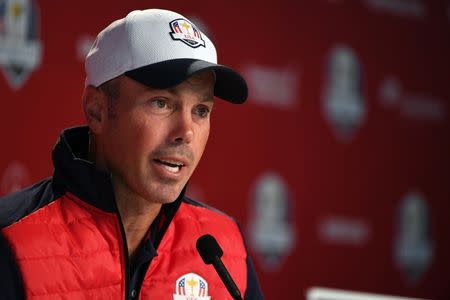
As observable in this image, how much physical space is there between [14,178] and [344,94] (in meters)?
1.34

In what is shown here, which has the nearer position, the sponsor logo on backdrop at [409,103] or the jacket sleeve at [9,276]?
the jacket sleeve at [9,276]

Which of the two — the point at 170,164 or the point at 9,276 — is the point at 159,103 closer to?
the point at 170,164

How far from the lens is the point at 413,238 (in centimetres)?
347

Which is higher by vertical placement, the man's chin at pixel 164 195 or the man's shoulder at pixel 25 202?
the man's chin at pixel 164 195

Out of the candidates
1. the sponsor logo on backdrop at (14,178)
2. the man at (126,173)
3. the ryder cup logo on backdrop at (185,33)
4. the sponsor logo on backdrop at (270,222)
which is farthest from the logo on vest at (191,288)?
the sponsor logo on backdrop at (270,222)

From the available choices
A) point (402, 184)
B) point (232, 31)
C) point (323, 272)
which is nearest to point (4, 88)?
point (232, 31)

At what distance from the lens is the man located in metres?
1.38

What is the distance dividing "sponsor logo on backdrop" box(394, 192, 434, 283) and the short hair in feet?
7.22

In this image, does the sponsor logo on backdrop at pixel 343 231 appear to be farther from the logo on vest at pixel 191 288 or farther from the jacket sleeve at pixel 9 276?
the jacket sleeve at pixel 9 276

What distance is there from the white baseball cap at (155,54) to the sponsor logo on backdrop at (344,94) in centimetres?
183

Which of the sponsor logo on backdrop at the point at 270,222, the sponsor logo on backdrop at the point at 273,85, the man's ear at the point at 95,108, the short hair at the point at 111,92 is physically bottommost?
the sponsor logo on backdrop at the point at 270,222

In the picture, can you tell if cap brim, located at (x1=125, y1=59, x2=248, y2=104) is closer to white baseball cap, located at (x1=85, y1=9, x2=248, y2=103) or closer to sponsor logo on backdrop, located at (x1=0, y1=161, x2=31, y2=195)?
white baseball cap, located at (x1=85, y1=9, x2=248, y2=103)

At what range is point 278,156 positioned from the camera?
3121 millimetres

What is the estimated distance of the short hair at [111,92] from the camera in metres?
1.42
